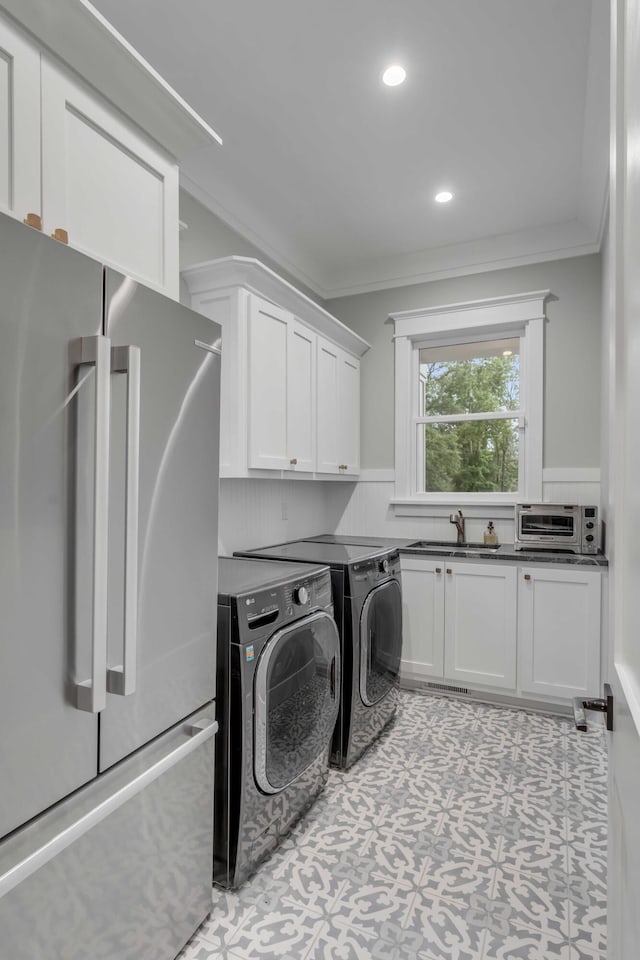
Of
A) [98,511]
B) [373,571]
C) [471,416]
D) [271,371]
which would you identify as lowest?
[373,571]

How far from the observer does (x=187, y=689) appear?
146 cm

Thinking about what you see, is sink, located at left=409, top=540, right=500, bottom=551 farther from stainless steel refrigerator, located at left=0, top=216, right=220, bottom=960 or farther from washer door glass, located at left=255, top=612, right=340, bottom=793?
stainless steel refrigerator, located at left=0, top=216, right=220, bottom=960

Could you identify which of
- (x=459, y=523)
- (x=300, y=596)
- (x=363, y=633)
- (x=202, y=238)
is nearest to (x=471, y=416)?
(x=459, y=523)

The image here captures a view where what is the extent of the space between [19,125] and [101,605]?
1.13 metres

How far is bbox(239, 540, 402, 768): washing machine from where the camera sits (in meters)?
2.42

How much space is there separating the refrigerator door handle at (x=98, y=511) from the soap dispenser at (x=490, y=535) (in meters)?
2.95

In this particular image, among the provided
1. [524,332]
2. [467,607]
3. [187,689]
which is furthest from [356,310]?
[187,689]

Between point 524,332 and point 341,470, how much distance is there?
154cm

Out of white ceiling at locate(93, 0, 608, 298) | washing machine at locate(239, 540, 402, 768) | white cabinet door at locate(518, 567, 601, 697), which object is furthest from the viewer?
white cabinet door at locate(518, 567, 601, 697)

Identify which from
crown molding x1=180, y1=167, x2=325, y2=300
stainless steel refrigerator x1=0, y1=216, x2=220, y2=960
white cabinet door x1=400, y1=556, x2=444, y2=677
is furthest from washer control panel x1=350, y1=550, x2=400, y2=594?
crown molding x1=180, y1=167, x2=325, y2=300

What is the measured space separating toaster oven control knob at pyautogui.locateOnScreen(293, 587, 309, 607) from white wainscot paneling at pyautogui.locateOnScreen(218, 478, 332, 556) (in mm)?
906

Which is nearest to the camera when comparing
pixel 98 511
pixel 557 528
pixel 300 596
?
pixel 98 511

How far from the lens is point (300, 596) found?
6.54 feet

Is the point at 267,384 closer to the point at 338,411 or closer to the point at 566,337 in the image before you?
the point at 338,411
